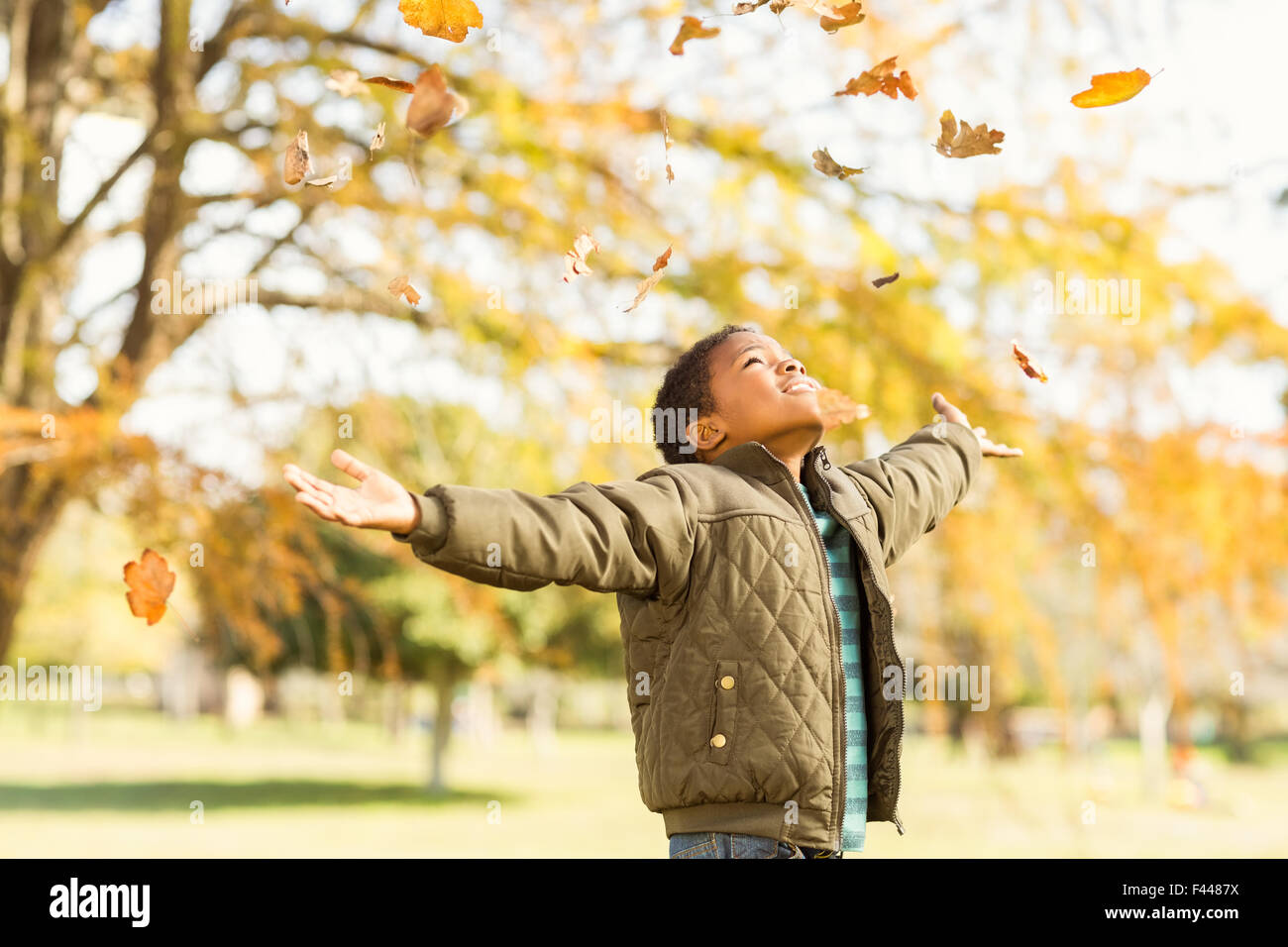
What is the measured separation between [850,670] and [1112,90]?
1627mm

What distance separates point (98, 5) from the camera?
573 cm

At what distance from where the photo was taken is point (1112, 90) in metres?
2.93

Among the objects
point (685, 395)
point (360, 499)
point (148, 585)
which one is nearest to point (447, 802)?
point (148, 585)

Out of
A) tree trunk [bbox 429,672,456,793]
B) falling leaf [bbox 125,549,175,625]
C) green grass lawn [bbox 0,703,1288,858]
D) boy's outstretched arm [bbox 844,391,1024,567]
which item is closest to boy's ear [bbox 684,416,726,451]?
boy's outstretched arm [bbox 844,391,1024,567]

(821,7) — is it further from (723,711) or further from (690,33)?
(723,711)

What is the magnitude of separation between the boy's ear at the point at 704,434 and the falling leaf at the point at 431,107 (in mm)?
694

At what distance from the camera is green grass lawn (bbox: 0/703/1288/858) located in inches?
674

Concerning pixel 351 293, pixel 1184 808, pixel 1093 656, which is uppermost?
pixel 351 293

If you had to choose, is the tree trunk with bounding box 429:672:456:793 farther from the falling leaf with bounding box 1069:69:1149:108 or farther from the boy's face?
the boy's face

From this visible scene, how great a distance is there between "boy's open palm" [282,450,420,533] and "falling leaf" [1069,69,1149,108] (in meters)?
1.79

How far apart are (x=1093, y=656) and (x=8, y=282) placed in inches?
732

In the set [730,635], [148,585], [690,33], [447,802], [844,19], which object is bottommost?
[447,802]

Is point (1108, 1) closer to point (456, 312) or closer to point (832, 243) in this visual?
point (832, 243)
